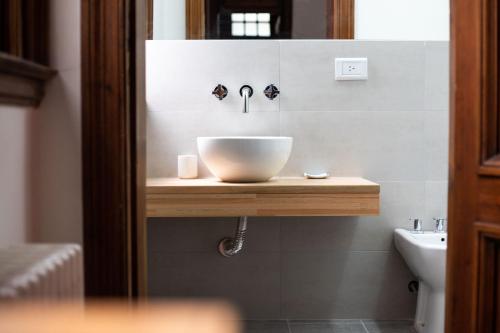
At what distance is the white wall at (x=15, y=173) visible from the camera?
3.45 ft

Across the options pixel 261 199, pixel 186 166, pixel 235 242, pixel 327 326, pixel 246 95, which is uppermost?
pixel 246 95

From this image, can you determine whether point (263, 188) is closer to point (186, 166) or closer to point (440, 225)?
point (186, 166)

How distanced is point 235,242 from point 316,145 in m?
0.58

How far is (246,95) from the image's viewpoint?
2.73 metres

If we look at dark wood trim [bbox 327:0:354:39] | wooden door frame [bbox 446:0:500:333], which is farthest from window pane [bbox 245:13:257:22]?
wooden door frame [bbox 446:0:500:333]

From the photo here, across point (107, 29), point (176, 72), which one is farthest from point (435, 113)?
point (107, 29)

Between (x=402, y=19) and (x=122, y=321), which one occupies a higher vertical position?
(x=402, y=19)

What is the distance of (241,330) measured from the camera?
275cm

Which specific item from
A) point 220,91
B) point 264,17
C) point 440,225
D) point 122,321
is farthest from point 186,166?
point 122,321

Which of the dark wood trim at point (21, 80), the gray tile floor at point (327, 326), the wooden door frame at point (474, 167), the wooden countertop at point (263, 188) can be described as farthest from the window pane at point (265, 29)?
the dark wood trim at point (21, 80)

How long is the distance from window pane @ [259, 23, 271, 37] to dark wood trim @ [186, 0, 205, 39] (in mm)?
285

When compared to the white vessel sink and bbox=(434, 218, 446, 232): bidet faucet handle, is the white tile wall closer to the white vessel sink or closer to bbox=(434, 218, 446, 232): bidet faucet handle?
bbox=(434, 218, 446, 232): bidet faucet handle

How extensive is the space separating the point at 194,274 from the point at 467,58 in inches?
71.6

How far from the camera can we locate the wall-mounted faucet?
2.72 meters
